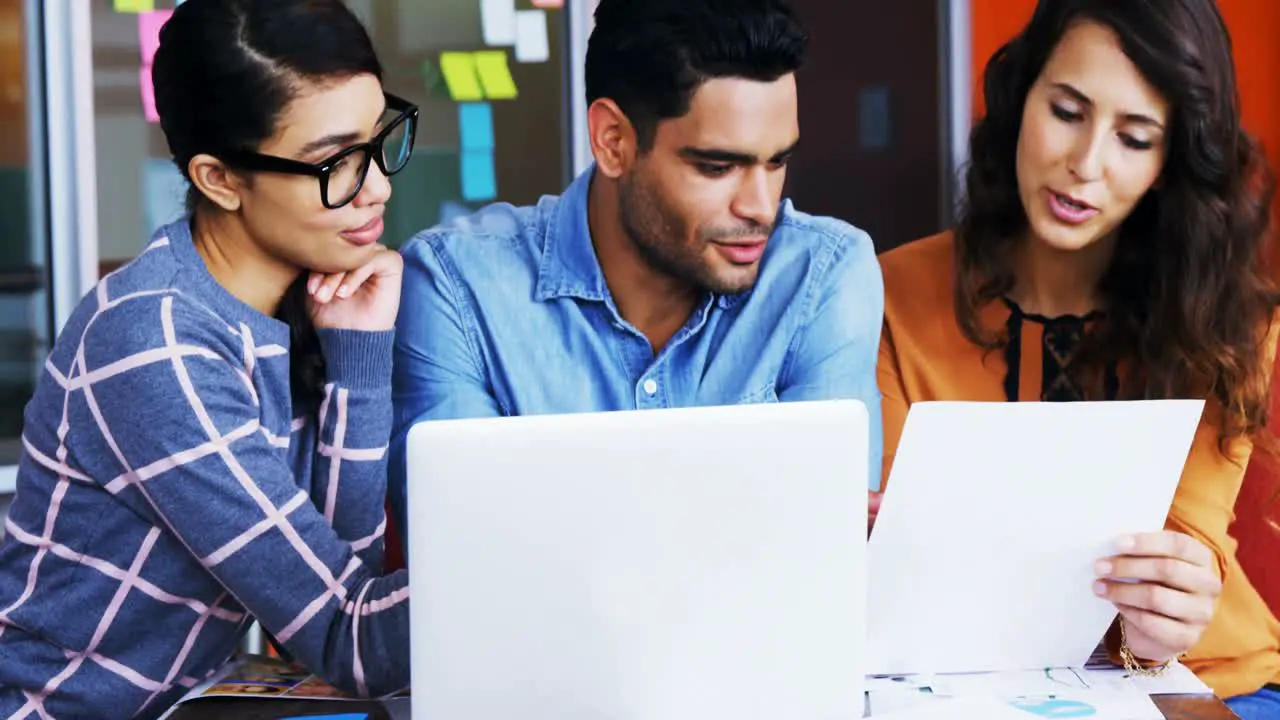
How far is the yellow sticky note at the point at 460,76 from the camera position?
377 cm

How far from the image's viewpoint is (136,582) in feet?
4.76

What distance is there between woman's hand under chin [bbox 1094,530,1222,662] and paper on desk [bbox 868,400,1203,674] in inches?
0.6

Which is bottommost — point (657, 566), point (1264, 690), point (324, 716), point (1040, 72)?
point (1264, 690)

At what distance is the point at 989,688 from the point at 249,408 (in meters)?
0.80

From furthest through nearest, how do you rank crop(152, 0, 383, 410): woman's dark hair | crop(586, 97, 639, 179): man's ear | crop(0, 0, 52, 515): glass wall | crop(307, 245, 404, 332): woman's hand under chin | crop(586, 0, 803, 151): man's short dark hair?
crop(0, 0, 52, 515): glass wall, crop(586, 97, 639, 179): man's ear, crop(586, 0, 803, 151): man's short dark hair, crop(307, 245, 404, 332): woman's hand under chin, crop(152, 0, 383, 410): woman's dark hair

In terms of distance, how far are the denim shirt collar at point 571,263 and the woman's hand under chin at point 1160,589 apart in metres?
0.73

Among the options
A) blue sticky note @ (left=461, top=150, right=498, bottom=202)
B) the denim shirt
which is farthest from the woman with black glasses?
blue sticky note @ (left=461, top=150, right=498, bottom=202)

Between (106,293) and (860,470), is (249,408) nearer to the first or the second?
(106,293)

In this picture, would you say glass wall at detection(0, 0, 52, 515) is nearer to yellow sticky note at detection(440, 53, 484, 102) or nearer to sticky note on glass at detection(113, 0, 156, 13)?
sticky note on glass at detection(113, 0, 156, 13)

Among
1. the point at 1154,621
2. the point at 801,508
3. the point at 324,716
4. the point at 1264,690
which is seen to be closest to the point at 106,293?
the point at 324,716

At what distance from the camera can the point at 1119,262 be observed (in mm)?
2006

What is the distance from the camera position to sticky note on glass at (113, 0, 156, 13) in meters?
3.34

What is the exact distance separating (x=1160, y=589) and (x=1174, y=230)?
0.80 meters

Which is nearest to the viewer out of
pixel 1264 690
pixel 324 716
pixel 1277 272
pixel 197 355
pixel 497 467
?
pixel 497 467
